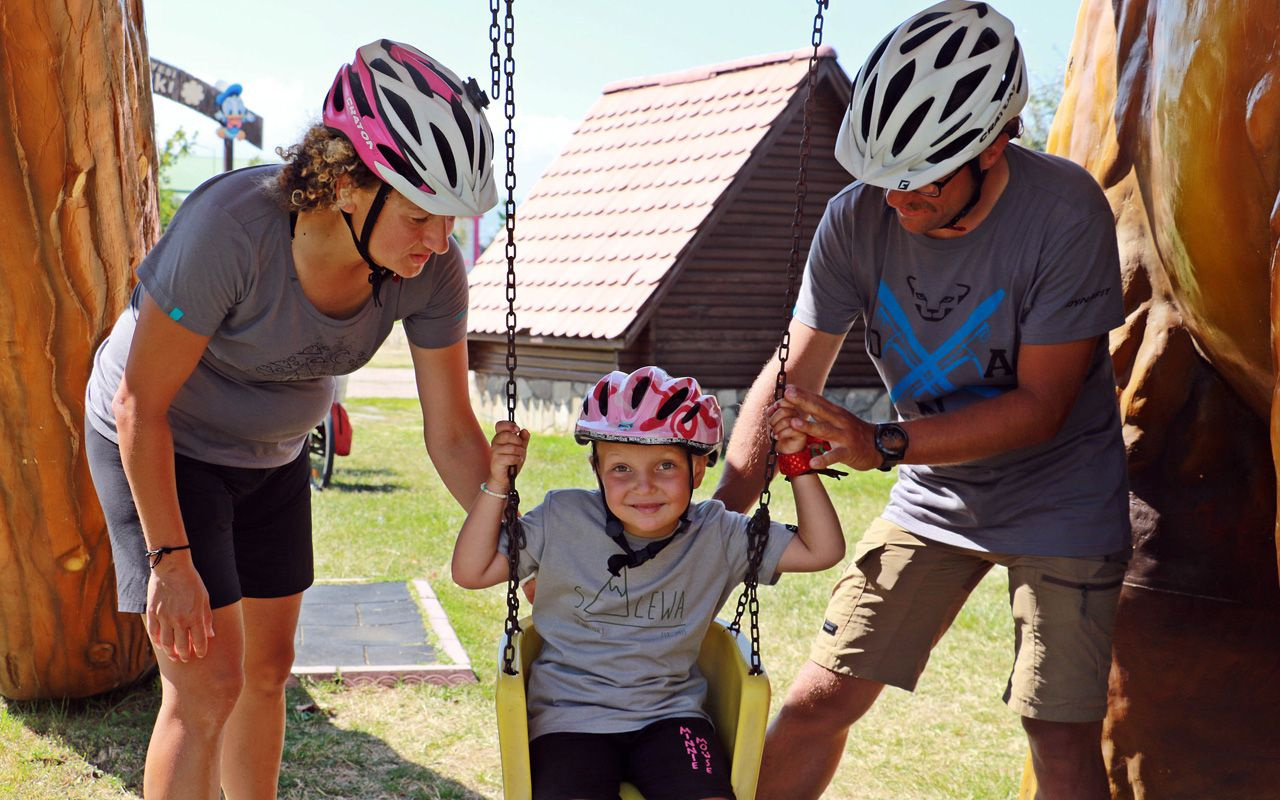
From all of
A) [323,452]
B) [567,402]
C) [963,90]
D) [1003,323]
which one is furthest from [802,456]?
[567,402]

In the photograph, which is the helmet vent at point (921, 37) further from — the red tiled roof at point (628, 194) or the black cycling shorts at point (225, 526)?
the red tiled roof at point (628, 194)

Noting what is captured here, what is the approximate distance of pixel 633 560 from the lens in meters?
2.71

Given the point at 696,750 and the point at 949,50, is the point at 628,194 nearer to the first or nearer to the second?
the point at 949,50

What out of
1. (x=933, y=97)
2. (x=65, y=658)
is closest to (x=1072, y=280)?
(x=933, y=97)

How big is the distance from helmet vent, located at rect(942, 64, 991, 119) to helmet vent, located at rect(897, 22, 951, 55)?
0.54 feet

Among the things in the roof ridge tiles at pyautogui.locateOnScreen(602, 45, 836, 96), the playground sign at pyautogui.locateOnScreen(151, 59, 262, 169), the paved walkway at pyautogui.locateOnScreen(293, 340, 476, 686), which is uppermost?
the roof ridge tiles at pyautogui.locateOnScreen(602, 45, 836, 96)

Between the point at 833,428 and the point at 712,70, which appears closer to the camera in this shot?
the point at 833,428

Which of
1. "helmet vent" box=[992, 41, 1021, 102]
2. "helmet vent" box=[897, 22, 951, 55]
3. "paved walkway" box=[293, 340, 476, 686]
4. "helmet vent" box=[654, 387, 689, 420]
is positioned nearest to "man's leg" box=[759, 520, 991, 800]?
"helmet vent" box=[654, 387, 689, 420]

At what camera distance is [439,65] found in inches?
104

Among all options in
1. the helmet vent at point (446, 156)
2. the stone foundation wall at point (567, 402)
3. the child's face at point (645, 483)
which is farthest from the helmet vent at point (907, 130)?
the stone foundation wall at point (567, 402)

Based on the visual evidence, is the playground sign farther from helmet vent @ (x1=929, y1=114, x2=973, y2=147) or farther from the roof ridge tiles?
helmet vent @ (x1=929, y1=114, x2=973, y2=147)

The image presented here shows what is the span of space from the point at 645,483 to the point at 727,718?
55cm

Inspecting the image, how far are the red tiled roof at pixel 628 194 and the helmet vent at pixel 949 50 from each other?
11.1 m

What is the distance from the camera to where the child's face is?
271cm
